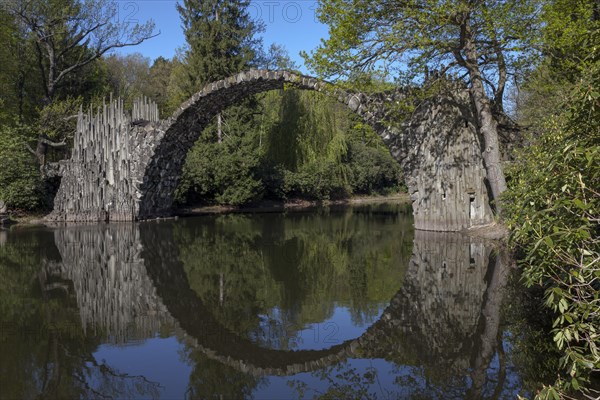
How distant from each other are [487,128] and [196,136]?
12.1 meters

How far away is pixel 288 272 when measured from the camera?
388 inches

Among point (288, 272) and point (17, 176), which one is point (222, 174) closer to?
point (17, 176)

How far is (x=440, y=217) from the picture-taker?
1509 cm

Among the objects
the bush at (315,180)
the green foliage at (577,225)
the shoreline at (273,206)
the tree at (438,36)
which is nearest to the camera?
the green foliage at (577,225)

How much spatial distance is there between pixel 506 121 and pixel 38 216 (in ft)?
56.3

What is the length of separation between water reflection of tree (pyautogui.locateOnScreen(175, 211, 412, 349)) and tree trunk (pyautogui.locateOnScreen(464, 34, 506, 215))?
8.59 feet

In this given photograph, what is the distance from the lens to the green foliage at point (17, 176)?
20.2 m

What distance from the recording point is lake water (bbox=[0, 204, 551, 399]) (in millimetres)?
4691

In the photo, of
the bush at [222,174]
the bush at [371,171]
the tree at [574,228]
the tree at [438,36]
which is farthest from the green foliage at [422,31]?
the bush at [371,171]

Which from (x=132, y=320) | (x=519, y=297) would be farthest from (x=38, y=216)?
(x=519, y=297)

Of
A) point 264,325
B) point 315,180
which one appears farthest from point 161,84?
point 264,325

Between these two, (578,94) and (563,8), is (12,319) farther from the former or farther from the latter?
(563,8)

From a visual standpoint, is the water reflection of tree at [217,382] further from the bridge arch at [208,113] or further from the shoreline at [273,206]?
the shoreline at [273,206]

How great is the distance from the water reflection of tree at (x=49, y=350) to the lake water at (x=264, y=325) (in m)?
0.02
